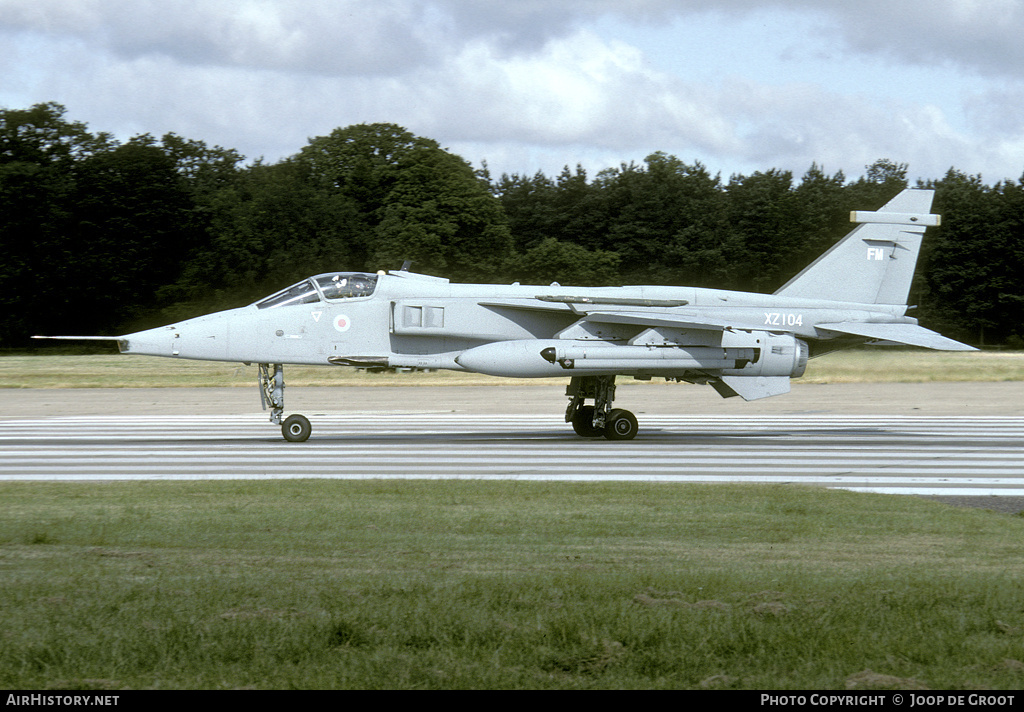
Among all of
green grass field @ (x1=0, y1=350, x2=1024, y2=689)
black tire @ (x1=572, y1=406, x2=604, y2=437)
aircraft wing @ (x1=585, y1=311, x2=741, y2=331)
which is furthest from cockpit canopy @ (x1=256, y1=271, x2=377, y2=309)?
green grass field @ (x1=0, y1=350, x2=1024, y2=689)

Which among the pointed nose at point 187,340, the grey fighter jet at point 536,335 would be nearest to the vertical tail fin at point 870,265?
the grey fighter jet at point 536,335

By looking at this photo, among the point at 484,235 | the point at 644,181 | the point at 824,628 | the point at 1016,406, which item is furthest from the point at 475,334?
the point at 644,181

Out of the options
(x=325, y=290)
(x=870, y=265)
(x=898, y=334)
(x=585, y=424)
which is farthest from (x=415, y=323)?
(x=870, y=265)

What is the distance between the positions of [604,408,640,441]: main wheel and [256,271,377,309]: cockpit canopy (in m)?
4.79

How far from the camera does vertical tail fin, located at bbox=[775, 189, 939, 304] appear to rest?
20.1 m

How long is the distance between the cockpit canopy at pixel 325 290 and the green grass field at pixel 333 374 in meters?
19.2

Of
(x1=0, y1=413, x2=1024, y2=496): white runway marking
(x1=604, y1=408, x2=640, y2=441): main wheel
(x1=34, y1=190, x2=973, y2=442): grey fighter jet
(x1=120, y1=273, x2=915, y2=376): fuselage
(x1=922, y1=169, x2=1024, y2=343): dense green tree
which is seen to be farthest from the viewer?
(x1=922, y1=169, x2=1024, y2=343): dense green tree

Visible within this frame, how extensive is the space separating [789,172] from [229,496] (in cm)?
6915

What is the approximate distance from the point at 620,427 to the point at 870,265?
611 cm

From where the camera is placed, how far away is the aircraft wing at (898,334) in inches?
728

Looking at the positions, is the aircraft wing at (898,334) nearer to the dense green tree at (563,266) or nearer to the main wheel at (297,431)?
the main wheel at (297,431)

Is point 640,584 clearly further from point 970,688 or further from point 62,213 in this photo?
point 62,213

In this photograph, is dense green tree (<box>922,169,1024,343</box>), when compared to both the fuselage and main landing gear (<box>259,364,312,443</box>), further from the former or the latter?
main landing gear (<box>259,364,312,443</box>)

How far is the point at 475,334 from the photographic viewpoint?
59.6ft
